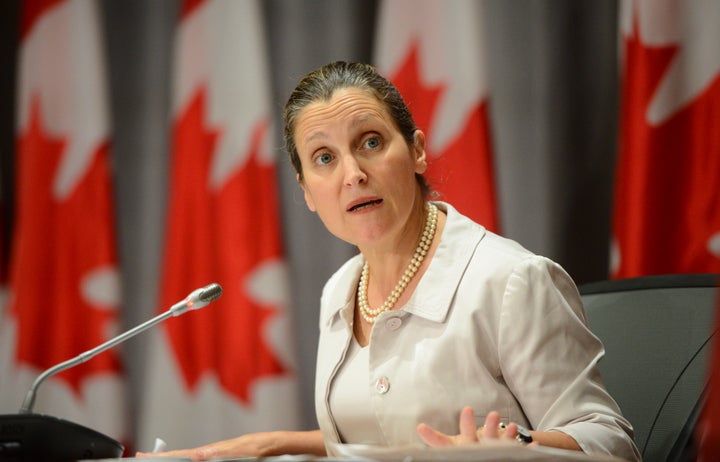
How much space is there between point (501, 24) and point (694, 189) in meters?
0.80

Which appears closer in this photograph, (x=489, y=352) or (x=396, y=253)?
(x=489, y=352)

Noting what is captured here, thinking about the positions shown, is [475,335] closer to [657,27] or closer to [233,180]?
[657,27]

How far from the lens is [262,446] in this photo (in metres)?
1.68

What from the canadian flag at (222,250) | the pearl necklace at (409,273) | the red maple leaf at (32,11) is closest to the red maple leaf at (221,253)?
the canadian flag at (222,250)

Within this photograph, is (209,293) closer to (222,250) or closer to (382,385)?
(382,385)

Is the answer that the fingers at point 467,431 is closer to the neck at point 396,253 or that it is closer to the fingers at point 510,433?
the fingers at point 510,433

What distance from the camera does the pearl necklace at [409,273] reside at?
5.45ft

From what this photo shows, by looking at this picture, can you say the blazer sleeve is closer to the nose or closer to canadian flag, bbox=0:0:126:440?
the nose

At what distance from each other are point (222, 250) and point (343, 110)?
1.34 m

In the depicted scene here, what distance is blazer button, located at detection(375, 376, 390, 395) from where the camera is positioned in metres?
1.53

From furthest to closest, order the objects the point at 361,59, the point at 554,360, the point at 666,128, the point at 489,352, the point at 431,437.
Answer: the point at 361,59
the point at 666,128
the point at 489,352
the point at 554,360
the point at 431,437

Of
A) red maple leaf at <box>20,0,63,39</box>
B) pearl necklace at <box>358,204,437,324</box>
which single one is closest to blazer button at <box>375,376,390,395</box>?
pearl necklace at <box>358,204,437,324</box>

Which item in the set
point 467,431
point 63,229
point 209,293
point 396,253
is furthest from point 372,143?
point 63,229

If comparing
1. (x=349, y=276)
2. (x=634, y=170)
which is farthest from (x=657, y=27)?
(x=349, y=276)
